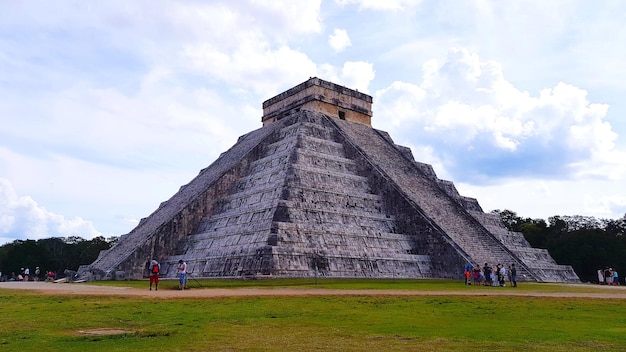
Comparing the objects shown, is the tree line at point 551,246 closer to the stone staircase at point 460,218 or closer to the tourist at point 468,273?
the stone staircase at point 460,218

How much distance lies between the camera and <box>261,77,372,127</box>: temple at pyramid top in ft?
98.5

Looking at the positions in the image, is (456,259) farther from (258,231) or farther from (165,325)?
(165,325)

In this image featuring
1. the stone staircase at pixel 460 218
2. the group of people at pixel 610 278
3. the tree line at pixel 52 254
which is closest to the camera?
the stone staircase at pixel 460 218

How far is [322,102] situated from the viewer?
30172 mm

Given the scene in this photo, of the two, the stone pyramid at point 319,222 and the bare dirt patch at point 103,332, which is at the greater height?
the stone pyramid at point 319,222

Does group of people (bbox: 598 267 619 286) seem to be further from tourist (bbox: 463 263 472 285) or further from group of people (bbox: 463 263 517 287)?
tourist (bbox: 463 263 472 285)

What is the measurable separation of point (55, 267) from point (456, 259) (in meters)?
47.7

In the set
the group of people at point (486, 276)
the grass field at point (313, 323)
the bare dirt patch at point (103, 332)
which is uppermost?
the group of people at point (486, 276)

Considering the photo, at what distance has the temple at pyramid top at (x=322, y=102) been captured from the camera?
98.5 ft

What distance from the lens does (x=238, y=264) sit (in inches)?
734

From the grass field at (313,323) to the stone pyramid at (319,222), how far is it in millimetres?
6596

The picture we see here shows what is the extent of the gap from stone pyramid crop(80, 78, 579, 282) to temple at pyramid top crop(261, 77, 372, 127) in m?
1.19

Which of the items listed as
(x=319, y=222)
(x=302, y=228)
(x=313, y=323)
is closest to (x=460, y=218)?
(x=319, y=222)

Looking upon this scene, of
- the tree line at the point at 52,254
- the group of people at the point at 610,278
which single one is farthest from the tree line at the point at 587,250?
the tree line at the point at 52,254
